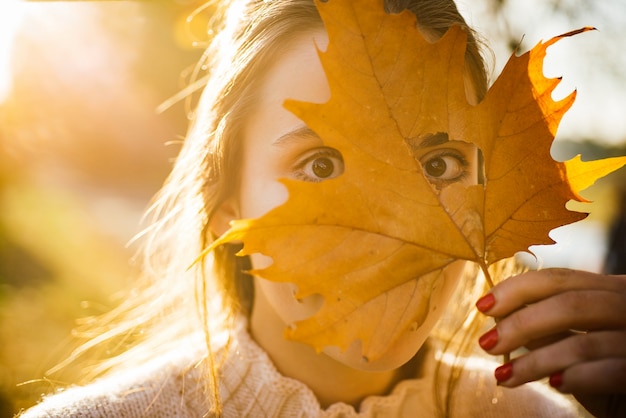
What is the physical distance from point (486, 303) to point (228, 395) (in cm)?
96

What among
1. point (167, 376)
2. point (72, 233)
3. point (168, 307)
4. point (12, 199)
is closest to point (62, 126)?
point (12, 199)

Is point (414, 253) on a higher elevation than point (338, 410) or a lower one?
higher

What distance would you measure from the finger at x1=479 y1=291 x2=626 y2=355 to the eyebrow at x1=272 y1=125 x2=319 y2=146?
0.53 m

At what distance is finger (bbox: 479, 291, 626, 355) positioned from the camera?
2.53 feet

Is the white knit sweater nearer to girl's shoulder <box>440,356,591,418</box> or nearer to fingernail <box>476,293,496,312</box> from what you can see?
girl's shoulder <box>440,356,591,418</box>

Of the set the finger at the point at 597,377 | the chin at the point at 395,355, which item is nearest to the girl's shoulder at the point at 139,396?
the chin at the point at 395,355

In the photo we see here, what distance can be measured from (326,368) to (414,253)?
84cm

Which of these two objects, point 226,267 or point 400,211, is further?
point 226,267

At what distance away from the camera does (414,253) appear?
2.47ft

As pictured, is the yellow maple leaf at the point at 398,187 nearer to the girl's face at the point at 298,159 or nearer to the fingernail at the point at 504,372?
the fingernail at the point at 504,372

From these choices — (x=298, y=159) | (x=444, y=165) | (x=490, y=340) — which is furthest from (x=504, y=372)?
(x=298, y=159)

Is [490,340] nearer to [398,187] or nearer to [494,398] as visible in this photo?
[398,187]

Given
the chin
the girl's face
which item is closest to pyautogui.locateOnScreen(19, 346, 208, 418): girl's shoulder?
the girl's face

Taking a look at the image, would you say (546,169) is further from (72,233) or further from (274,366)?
(72,233)
